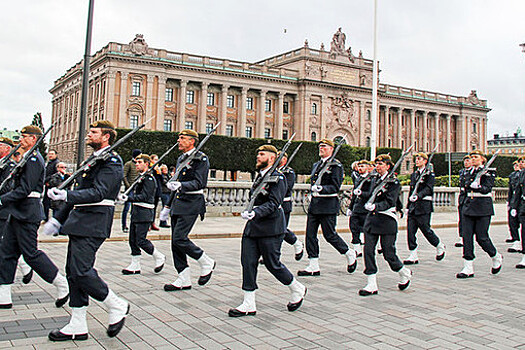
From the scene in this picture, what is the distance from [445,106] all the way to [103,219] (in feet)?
297

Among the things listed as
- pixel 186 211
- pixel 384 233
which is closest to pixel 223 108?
pixel 186 211

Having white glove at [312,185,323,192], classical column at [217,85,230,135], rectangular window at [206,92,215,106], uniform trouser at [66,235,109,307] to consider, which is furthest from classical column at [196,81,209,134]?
uniform trouser at [66,235,109,307]

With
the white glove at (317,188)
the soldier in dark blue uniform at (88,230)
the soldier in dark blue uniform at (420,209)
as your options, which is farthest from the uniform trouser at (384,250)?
the soldier in dark blue uniform at (88,230)

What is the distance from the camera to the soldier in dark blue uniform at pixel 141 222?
839cm

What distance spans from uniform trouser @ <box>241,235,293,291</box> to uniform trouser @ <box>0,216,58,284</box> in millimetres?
2293

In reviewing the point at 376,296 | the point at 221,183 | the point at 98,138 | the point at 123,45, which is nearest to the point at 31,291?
the point at 98,138

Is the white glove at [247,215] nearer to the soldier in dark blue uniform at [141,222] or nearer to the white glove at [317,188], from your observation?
the white glove at [317,188]

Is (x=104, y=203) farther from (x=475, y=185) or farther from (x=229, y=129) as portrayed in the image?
(x=229, y=129)

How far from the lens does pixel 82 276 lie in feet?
16.4

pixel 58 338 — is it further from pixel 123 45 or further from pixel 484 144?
pixel 484 144

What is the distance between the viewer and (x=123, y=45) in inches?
2391

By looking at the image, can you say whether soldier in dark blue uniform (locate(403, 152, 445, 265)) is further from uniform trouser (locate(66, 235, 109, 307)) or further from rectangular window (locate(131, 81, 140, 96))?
rectangular window (locate(131, 81, 140, 96))

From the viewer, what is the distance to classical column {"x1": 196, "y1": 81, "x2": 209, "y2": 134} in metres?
66.7

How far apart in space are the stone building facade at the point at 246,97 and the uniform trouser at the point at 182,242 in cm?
5577
